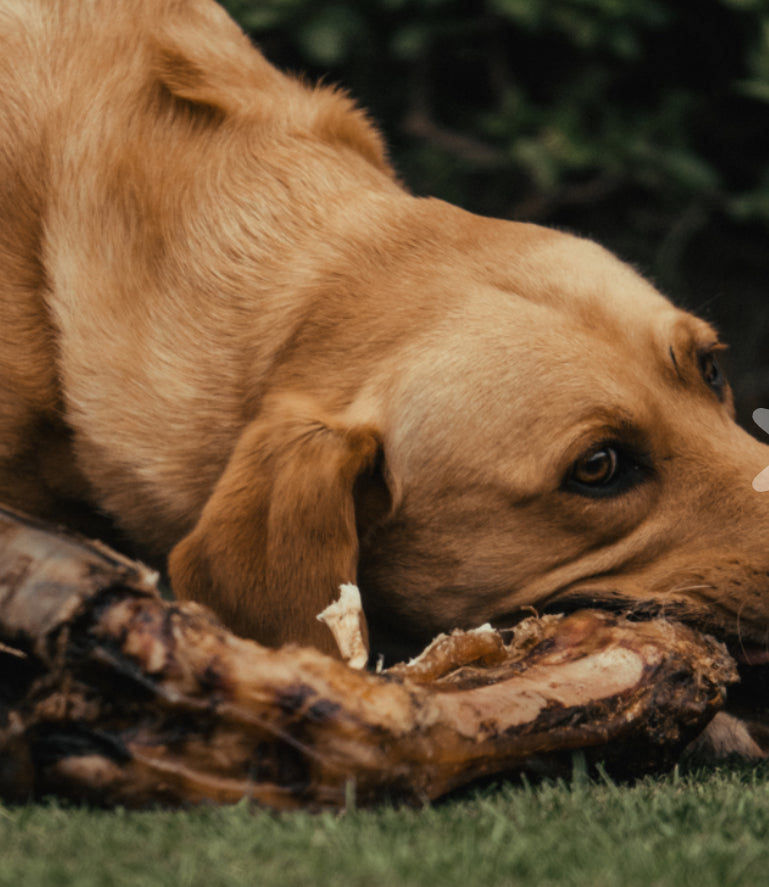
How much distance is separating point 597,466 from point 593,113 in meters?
4.06

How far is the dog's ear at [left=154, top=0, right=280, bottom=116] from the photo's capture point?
9.84 ft

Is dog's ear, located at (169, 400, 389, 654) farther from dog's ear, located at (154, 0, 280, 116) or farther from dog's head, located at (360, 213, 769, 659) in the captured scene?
dog's ear, located at (154, 0, 280, 116)

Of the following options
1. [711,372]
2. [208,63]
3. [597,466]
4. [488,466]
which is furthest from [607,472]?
[208,63]

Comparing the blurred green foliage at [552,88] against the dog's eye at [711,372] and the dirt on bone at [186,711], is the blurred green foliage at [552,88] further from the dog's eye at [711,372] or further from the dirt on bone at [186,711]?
the dirt on bone at [186,711]

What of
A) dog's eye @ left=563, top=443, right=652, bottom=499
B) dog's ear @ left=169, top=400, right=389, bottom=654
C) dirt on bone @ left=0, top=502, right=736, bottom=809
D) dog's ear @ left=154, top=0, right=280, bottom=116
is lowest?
dog's ear @ left=169, top=400, right=389, bottom=654

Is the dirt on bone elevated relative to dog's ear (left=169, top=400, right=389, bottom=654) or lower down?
elevated

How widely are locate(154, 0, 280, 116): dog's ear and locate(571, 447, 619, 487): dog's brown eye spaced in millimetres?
1351

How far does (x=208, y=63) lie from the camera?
3.10 metres

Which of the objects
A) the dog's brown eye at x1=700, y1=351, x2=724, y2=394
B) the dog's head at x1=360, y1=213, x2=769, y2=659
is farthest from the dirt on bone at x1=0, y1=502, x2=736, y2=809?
the dog's brown eye at x1=700, y1=351, x2=724, y2=394

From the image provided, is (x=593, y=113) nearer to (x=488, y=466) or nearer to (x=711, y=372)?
(x=711, y=372)

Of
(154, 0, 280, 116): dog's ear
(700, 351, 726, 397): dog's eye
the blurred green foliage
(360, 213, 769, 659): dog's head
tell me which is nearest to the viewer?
(360, 213, 769, 659): dog's head

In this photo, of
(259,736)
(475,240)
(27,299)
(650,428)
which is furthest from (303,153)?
(259,736)

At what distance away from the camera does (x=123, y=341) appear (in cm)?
277

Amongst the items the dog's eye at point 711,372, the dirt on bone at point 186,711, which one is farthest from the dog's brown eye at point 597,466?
the dirt on bone at point 186,711
